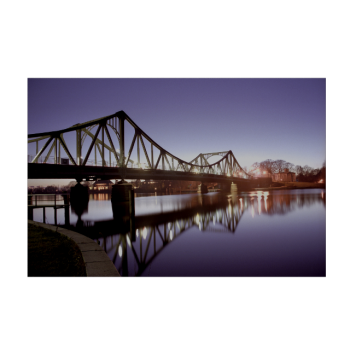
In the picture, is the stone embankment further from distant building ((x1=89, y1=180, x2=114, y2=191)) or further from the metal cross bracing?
distant building ((x1=89, y1=180, x2=114, y2=191))

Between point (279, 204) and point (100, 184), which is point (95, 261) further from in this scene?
point (100, 184)

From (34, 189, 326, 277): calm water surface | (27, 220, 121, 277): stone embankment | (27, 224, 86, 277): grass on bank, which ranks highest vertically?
(27, 220, 121, 277): stone embankment

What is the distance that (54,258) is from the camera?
Answer: 4.61 m

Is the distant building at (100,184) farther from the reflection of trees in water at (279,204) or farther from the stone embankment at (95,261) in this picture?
the stone embankment at (95,261)

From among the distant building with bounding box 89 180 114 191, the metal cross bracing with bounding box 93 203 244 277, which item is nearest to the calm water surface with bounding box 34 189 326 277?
the metal cross bracing with bounding box 93 203 244 277

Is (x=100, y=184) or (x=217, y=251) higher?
(x=100, y=184)

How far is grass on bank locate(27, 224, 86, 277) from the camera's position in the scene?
395 centimetres

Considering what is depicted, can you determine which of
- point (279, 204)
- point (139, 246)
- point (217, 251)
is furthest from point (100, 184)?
point (217, 251)

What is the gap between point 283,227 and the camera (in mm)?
14312

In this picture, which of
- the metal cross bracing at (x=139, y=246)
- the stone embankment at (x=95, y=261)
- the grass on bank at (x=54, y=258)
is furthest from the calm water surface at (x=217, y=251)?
the grass on bank at (x=54, y=258)
